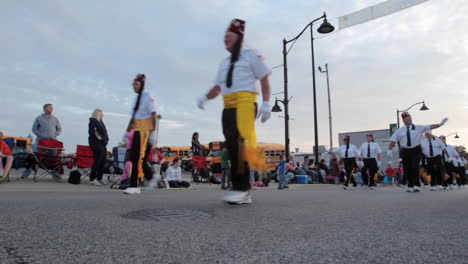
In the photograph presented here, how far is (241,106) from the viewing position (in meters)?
3.70

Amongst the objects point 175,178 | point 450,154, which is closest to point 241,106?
point 175,178

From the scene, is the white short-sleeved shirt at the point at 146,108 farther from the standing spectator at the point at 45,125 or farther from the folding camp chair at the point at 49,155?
the standing spectator at the point at 45,125

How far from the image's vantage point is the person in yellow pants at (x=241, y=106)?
142 inches

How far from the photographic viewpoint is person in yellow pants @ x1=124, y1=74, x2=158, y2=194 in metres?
5.35

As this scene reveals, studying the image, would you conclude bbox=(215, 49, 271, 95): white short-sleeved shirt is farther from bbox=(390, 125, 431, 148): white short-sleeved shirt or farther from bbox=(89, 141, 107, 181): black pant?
bbox=(390, 125, 431, 148): white short-sleeved shirt

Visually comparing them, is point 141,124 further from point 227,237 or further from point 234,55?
point 227,237

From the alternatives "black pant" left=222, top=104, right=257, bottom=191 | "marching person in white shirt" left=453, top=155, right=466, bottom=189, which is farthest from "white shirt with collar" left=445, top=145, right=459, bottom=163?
"black pant" left=222, top=104, right=257, bottom=191

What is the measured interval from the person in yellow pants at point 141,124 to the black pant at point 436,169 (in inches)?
365

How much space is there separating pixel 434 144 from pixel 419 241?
34.6 feet

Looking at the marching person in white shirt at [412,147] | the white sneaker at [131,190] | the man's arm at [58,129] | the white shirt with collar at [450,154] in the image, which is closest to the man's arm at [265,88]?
the white sneaker at [131,190]

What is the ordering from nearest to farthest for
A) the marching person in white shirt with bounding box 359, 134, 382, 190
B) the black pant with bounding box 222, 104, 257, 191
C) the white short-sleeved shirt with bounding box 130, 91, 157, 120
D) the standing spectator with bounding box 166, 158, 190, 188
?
the black pant with bounding box 222, 104, 257, 191 → the white short-sleeved shirt with bounding box 130, 91, 157, 120 → the standing spectator with bounding box 166, 158, 190, 188 → the marching person in white shirt with bounding box 359, 134, 382, 190

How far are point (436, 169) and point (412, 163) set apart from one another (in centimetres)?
357

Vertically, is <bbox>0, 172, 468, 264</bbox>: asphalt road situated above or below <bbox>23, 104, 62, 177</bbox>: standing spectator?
below

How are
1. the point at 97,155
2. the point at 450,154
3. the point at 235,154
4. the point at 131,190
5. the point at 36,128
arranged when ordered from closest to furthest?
the point at 235,154 < the point at 131,190 < the point at 97,155 < the point at 36,128 < the point at 450,154
